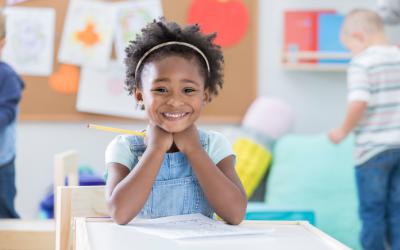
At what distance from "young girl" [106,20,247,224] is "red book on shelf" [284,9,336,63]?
178 centimetres

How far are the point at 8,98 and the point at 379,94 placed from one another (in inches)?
53.2

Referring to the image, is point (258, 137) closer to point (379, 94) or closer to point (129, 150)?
point (379, 94)

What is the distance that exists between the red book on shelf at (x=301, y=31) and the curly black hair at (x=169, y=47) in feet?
5.76

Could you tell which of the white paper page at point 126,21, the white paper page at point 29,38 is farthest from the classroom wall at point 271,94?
the white paper page at point 126,21

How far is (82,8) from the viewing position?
9.97 ft

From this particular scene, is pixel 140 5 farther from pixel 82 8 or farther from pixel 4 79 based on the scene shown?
pixel 4 79

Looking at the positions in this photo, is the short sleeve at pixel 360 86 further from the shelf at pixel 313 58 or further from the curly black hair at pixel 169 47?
the curly black hair at pixel 169 47

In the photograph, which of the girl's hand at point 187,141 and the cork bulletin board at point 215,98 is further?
the cork bulletin board at point 215,98

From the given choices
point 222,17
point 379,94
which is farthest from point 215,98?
point 379,94

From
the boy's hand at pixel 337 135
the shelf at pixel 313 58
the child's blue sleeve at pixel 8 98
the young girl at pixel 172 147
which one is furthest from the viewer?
the shelf at pixel 313 58

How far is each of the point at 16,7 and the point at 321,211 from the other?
1674 mm

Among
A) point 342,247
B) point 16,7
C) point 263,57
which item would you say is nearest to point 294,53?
point 263,57

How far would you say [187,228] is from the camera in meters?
1.06

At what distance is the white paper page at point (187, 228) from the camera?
100 cm
